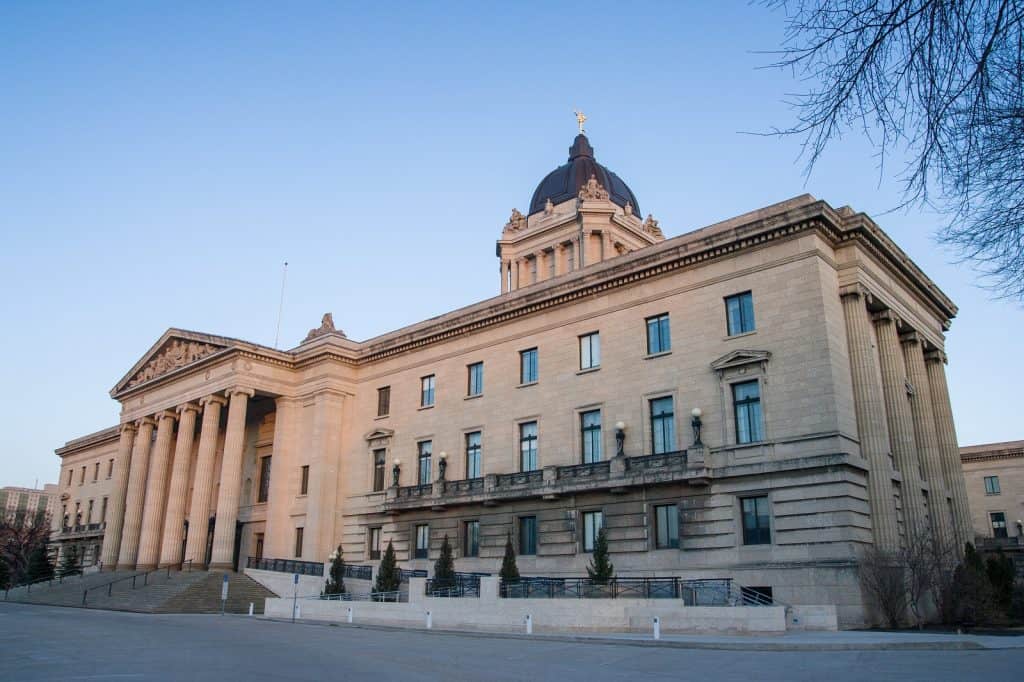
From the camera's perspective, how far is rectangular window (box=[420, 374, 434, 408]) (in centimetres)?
4494

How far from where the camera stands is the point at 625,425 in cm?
3469

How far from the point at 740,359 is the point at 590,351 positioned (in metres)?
8.16

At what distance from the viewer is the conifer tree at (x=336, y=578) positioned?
127ft

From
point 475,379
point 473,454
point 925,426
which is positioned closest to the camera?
point 925,426

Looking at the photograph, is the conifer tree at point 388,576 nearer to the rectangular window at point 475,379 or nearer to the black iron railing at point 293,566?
the black iron railing at point 293,566

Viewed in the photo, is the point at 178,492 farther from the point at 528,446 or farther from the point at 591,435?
the point at 591,435

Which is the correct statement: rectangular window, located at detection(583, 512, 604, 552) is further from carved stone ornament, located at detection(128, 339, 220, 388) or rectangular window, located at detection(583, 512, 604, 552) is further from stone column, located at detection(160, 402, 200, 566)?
stone column, located at detection(160, 402, 200, 566)

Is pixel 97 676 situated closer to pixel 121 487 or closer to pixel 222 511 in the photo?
pixel 222 511

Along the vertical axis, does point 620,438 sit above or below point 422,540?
above

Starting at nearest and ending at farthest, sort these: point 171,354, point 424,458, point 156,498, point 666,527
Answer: point 666,527 → point 424,458 → point 156,498 → point 171,354

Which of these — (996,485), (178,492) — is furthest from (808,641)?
(996,485)

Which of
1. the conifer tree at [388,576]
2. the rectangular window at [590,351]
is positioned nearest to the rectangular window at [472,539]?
the conifer tree at [388,576]

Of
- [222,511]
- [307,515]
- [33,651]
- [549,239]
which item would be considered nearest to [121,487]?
[222,511]

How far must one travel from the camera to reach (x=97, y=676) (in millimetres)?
13664
